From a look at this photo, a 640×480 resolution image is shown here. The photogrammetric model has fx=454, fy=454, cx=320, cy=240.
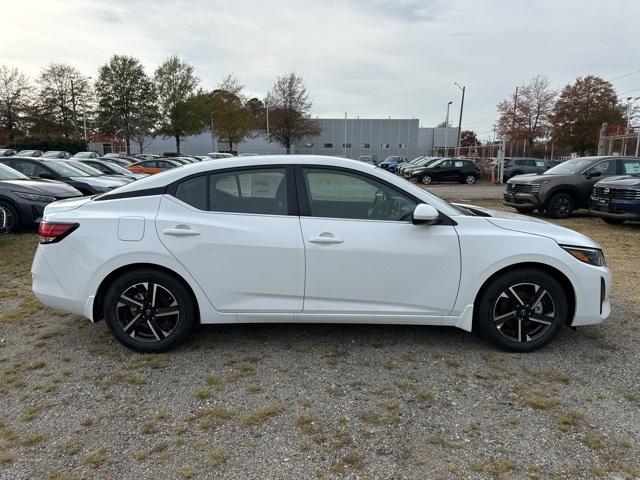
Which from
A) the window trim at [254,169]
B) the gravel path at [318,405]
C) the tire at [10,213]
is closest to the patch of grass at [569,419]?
the gravel path at [318,405]

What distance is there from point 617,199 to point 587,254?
24.7 ft

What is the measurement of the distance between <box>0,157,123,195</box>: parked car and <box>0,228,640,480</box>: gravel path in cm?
728

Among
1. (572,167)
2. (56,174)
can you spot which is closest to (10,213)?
(56,174)

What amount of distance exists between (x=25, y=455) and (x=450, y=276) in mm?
2986

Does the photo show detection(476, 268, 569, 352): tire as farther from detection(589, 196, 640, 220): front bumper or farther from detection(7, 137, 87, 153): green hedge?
detection(7, 137, 87, 153): green hedge

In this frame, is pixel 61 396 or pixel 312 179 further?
pixel 312 179

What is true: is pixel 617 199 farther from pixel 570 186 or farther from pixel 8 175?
pixel 8 175

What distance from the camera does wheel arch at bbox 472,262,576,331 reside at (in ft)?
11.9

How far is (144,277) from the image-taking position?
3.57 meters

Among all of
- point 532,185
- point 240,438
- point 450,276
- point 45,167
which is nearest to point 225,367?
point 240,438

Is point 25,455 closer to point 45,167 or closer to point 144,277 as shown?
point 144,277

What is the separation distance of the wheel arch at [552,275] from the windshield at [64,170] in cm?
1077

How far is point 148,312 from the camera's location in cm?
364

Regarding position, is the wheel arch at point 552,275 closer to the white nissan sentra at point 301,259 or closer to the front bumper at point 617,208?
the white nissan sentra at point 301,259
